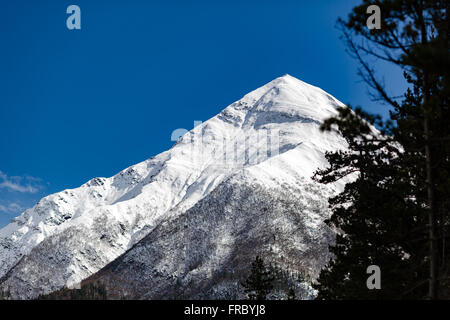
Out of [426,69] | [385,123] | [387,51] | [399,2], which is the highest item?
[399,2]

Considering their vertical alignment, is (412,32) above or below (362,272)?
above

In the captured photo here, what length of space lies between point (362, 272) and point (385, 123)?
498 inches

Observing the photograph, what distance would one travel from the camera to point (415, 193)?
65.0ft

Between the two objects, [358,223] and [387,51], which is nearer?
[387,51]

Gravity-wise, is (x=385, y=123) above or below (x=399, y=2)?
below

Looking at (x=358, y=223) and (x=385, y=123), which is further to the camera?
(x=358, y=223)

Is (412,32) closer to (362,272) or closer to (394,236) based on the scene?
(394,236)
